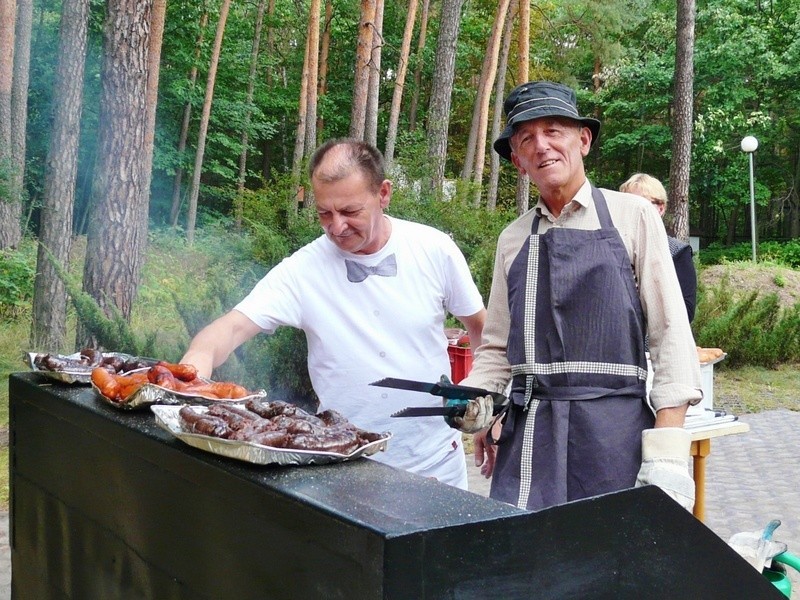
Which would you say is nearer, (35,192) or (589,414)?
(589,414)

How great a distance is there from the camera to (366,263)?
2939 millimetres

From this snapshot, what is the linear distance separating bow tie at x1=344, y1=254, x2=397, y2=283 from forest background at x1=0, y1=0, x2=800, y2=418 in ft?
12.8

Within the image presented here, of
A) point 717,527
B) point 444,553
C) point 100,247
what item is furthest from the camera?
point 100,247

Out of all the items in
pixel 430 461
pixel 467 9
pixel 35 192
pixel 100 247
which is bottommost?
pixel 430 461

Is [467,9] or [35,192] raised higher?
[467,9]

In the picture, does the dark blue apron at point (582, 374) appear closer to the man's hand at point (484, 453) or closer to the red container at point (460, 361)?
the man's hand at point (484, 453)

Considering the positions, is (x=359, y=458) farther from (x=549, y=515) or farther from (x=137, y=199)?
(x=137, y=199)

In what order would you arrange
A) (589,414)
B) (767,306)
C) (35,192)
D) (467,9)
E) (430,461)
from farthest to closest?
(467,9) → (35,192) → (767,306) → (430,461) → (589,414)

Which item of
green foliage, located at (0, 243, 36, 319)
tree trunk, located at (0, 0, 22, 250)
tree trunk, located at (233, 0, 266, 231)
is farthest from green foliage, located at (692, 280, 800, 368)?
tree trunk, located at (233, 0, 266, 231)

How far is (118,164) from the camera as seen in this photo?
8.18 meters

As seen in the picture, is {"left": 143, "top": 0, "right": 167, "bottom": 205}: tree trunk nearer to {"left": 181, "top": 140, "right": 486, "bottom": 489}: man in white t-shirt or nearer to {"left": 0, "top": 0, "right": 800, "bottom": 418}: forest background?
{"left": 0, "top": 0, "right": 800, "bottom": 418}: forest background

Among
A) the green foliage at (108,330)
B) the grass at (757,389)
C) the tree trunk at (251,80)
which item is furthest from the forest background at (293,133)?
the grass at (757,389)

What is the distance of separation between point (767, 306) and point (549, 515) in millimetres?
11432

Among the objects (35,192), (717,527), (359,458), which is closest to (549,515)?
(359,458)
